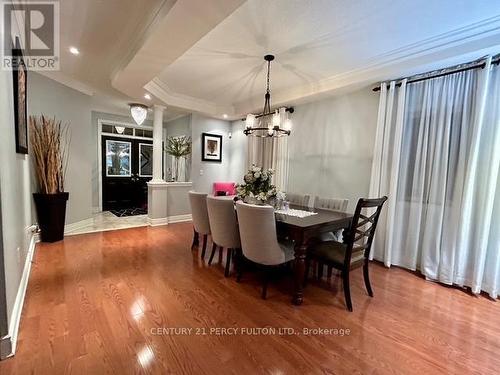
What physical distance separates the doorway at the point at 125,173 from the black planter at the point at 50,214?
7.44ft

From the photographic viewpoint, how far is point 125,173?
6891 mm

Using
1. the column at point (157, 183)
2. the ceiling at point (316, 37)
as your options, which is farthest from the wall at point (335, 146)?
the column at point (157, 183)

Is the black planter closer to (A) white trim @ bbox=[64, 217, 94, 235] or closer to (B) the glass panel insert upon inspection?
(A) white trim @ bbox=[64, 217, 94, 235]

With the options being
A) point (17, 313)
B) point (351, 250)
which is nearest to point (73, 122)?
point (17, 313)

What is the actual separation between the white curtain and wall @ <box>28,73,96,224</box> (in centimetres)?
512

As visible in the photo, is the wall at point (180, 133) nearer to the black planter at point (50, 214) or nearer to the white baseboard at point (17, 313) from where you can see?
the black planter at point (50, 214)

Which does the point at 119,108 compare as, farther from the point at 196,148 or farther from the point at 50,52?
the point at 50,52

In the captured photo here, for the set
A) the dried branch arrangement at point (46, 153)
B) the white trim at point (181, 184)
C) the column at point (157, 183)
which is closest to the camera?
the dried branch arrangement at point (46, 153)

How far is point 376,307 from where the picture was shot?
225 centimetres

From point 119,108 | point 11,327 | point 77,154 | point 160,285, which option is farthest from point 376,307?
point 119,108

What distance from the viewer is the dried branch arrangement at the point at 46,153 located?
3.49m

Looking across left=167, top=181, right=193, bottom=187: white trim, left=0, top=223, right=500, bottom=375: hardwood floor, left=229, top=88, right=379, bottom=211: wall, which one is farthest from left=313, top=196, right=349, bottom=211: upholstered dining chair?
left=167, top=181, right=193, bottom=187: white trim

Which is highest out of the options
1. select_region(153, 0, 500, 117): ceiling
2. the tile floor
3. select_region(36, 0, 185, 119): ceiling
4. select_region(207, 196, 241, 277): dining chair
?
select_region(153, 0, 500, 117): ceiling

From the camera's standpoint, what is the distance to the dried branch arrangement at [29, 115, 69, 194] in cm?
349
